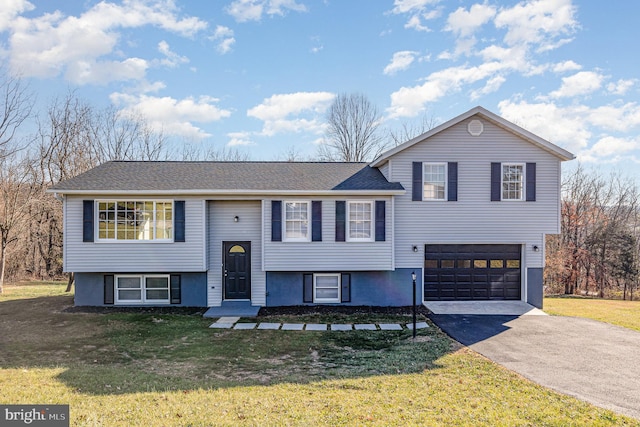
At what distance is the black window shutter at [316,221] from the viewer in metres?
12.0

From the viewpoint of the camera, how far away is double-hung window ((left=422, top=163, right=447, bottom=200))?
12.4 metres

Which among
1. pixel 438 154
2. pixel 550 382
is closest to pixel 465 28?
pixel 438 154

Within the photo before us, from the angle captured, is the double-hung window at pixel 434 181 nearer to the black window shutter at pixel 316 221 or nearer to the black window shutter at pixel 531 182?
the black window shutter at pixel 531 182

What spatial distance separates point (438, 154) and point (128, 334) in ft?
36.1

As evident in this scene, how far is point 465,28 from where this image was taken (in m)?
13.9

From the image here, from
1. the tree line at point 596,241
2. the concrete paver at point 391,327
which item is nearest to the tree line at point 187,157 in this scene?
the tree line at point 596,241

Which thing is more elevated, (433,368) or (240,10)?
(240,10)

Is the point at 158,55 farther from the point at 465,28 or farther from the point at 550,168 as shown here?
the point at 550,168

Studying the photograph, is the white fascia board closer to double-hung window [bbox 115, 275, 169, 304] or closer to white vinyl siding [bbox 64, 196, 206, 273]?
white vinyl siding [bbox 64, 196, 206, 273]

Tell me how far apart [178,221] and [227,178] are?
2290mm

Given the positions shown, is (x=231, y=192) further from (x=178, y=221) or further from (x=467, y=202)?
(x=467, y=202)

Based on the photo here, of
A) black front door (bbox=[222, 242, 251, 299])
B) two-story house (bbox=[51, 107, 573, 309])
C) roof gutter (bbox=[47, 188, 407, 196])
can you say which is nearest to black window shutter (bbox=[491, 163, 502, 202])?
two-story house (bbox=[51, 107, 573, 309])

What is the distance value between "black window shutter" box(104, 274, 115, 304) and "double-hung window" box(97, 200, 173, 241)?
145cm

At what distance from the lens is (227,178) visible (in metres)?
12.7
